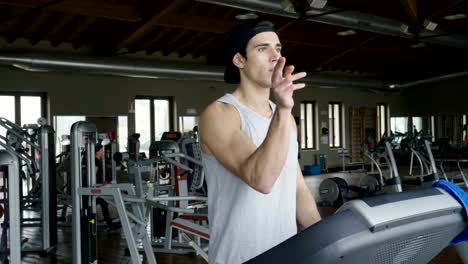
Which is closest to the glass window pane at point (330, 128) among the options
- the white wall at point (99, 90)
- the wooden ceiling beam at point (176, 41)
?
the white wall at point (99, 90)

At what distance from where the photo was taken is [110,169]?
25.4 feet

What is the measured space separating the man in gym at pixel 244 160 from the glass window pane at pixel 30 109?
9.90m

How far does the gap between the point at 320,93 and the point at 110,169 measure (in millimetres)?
9894

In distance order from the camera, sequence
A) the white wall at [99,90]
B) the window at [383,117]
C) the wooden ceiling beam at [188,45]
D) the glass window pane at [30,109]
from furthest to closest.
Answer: the window at [383,117] < the wooden ceiling beam at [188,45] < the glass window pane at [30,109] < the white wall at [99,90]

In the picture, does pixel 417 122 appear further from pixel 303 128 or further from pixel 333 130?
pixel 303 128

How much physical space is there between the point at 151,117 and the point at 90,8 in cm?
409

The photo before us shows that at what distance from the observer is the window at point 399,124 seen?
1888cm

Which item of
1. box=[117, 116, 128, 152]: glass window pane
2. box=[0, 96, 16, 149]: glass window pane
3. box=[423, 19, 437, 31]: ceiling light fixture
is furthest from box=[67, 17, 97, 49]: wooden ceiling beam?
box=[423, 19, 437, 31]: ceiling light fixture

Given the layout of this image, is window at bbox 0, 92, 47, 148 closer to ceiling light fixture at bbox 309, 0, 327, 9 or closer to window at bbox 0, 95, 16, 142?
window at bbox 0, 95, 16, 142

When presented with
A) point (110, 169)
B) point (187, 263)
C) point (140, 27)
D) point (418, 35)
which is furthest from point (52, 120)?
point (418, 35)

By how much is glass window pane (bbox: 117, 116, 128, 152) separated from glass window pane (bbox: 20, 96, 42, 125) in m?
1.71

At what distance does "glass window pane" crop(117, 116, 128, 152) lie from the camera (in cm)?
1170

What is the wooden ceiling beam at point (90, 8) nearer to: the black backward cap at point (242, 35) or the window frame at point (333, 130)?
the black backward cap at point (242, 35)

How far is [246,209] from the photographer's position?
1.21m
